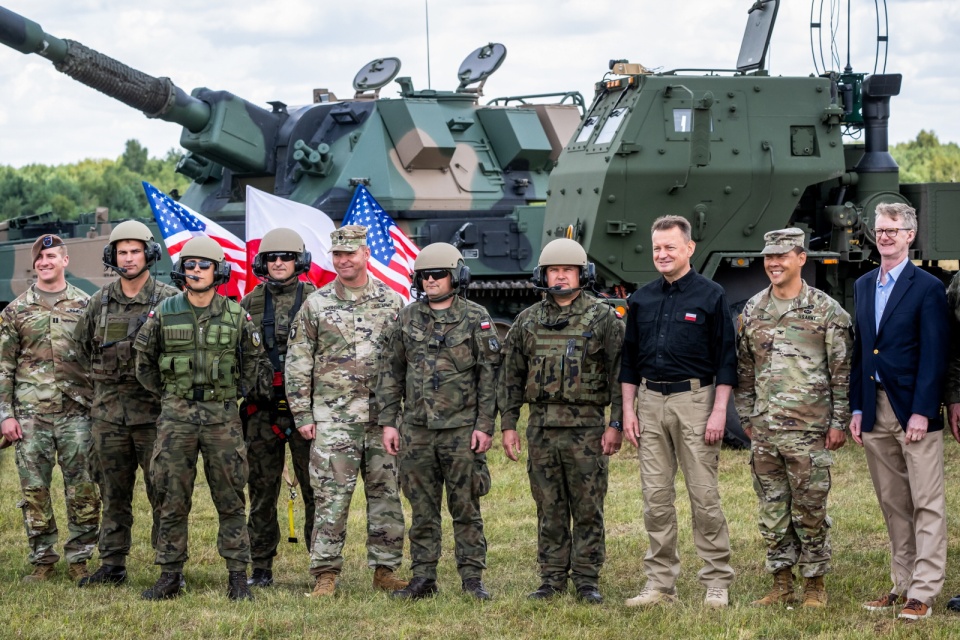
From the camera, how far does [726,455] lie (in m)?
11.8

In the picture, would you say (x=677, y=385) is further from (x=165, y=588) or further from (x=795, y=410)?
(x=165, y=588)

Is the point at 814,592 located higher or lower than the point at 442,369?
lower

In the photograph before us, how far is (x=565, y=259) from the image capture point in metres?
6.93

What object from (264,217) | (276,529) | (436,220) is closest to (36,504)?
(276,529)

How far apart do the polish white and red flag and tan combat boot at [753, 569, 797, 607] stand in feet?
15.7

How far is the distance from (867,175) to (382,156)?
529 centimetres

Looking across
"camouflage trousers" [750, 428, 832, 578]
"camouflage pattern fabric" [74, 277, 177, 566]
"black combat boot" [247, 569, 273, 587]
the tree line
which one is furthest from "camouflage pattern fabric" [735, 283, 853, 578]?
the tree line

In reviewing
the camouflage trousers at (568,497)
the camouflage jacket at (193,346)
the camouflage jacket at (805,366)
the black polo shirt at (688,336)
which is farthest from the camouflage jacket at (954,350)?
the camouflage jacket at (193,346)

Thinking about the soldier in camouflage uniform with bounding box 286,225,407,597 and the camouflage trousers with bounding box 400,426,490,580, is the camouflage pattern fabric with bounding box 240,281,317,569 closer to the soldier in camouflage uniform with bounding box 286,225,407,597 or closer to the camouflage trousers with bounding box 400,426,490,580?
the soldier in camouflage uniform with bounding box 286,225,407,597

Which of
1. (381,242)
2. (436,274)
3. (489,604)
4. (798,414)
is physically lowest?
(489,604)

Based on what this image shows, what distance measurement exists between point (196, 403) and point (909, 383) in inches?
141

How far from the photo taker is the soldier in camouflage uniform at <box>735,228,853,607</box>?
666 centimetres

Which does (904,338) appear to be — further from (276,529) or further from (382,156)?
(382,156)

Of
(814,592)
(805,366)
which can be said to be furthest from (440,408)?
(814,592)
